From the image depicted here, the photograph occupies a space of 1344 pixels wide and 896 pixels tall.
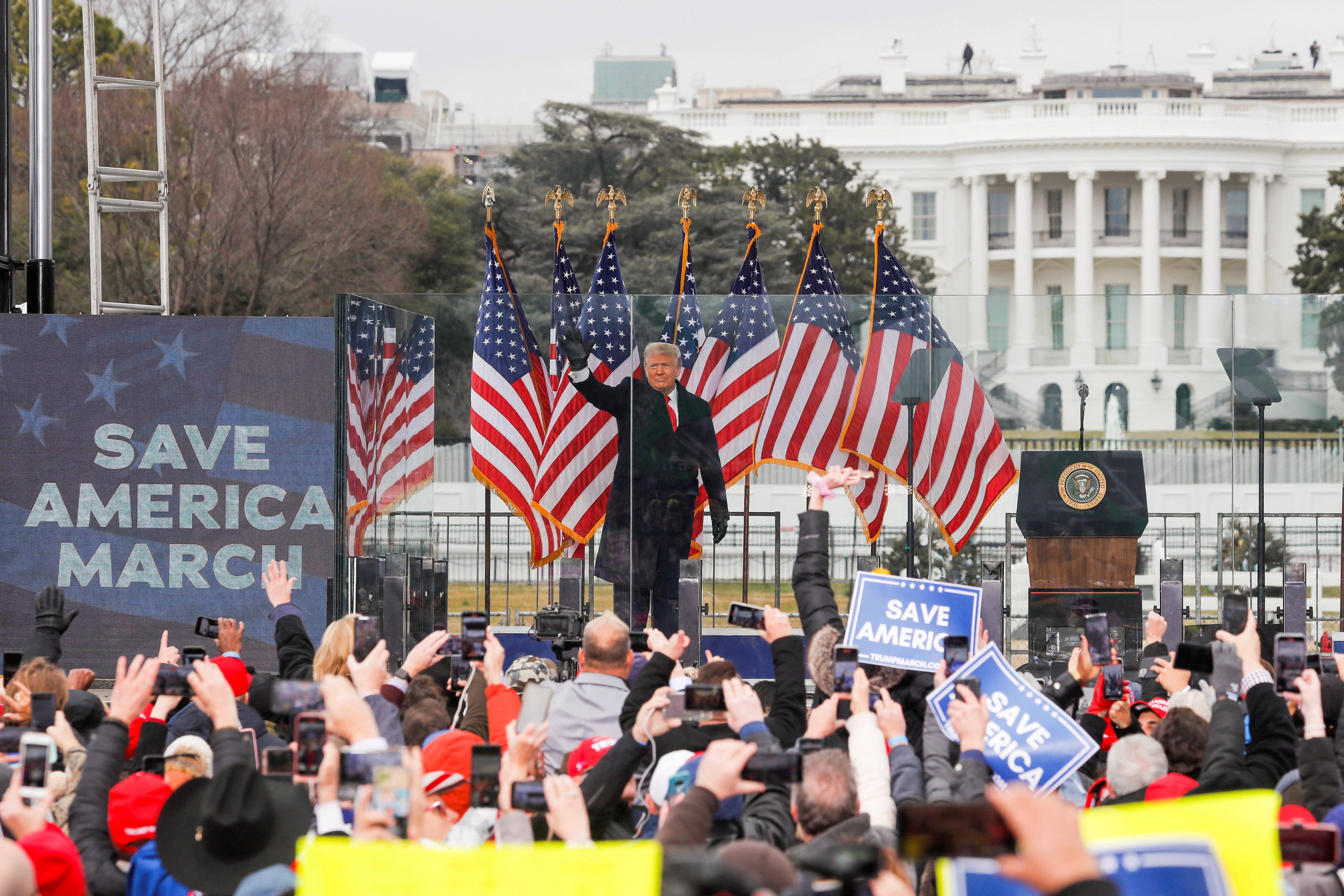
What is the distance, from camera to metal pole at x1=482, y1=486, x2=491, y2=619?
1098cm

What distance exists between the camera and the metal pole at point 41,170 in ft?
35.8

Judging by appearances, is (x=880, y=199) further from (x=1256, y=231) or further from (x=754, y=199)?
(x=1256, y=231)

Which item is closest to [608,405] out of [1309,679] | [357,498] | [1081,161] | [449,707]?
[357,498]

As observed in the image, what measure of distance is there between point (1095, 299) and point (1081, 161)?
58.7 metres

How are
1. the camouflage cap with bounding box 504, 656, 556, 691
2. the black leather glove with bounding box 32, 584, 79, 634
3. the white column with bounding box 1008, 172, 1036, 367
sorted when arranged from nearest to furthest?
the camouflage cap with bounding box 504, 656, 556, 691
the black leather glove with bounding box 32, 584, 79, 634
the white column with bounding box 1008, 172, 1036, 367

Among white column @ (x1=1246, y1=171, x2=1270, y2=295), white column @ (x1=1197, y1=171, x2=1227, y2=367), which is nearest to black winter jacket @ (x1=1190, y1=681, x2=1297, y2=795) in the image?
white column @ (x1=1197, y1=171, x2=1227, y2=367)

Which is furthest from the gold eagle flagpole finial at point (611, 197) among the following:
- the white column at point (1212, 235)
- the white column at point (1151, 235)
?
the white column at point (1212, 235)

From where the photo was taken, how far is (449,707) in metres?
6.99

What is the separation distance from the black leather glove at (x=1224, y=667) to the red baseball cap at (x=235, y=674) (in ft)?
12.2

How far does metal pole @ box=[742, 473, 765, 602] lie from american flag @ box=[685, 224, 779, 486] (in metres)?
A: 0.08

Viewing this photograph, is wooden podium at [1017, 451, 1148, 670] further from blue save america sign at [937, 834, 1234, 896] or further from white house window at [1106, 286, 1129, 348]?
blue save america sign at [937, 834, 1234, 896]

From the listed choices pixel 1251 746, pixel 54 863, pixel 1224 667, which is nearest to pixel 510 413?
pixel 1224 667

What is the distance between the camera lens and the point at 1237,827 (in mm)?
3291

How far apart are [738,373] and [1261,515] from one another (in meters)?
3.56
